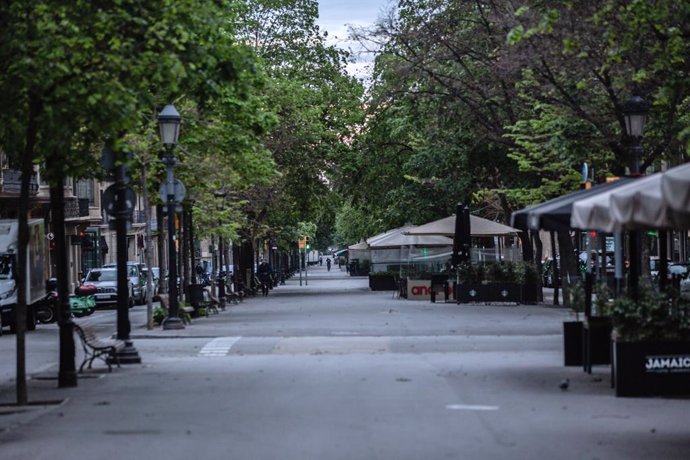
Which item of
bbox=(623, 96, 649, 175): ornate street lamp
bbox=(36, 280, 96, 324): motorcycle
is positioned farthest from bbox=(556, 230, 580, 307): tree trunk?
bbox=(623, 96, 649, 175): ornate street lamp

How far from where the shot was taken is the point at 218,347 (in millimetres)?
22969

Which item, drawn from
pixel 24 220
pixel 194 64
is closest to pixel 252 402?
pixel 24 220

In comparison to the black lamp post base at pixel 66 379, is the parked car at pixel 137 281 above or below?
above

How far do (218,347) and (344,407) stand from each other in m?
9.76

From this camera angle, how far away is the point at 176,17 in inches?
635

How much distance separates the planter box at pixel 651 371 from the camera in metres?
13.9

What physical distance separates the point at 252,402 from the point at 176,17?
513cm

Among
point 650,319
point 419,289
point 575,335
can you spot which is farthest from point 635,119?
point 419,289

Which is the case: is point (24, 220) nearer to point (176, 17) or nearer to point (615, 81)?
point (176, 17)

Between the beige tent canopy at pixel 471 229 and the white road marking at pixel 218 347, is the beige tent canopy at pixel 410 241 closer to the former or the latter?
the beige tent canopy at pixel 471 229

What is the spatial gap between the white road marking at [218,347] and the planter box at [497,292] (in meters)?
15.9

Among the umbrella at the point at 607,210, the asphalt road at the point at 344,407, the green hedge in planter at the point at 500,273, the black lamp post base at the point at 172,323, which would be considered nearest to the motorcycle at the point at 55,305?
the black lamp post base at the point at 172,323

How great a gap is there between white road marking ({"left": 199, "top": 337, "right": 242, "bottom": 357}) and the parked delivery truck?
962 cm

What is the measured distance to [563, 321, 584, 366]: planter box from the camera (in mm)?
17000
